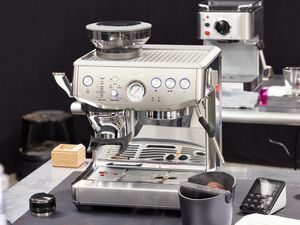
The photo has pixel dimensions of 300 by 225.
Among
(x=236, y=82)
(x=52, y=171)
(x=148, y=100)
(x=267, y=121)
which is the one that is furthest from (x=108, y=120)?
(x=236, y=82)

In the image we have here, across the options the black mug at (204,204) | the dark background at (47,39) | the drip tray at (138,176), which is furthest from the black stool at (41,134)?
the black mug at (204,204)

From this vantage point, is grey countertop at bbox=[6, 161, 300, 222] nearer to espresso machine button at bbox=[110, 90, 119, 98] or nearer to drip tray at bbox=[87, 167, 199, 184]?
drip tray at bbox=[87, 167, 199, 184]

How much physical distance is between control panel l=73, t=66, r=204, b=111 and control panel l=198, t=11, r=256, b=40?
1640 mm

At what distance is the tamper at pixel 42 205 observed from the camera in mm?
1989

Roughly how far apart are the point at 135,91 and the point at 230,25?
1.66 m

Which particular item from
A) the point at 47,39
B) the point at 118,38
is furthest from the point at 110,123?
the point at 47,39

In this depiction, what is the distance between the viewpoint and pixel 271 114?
10.7ft

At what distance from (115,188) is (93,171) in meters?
0.16

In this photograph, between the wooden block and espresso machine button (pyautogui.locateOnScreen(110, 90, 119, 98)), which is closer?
espresso machine button (pyautogui.locateOnScreen(110, 90, 119, 98))

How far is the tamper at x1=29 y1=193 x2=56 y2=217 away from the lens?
1.99 meters

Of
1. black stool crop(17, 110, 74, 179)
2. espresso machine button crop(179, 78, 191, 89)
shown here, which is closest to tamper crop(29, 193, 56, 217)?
espresso machine button crop(179, 78, 191, 89)

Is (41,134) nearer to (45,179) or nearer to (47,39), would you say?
(47,39)

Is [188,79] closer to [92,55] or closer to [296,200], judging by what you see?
[92,55]

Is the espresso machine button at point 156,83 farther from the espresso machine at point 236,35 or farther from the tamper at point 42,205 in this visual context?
the espresso machine at point 236,35
